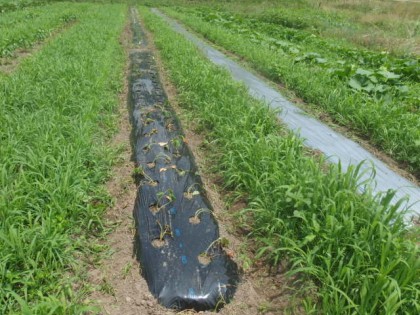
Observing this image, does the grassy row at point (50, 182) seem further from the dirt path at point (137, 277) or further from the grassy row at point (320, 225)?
the grassy row at point (320, 225)

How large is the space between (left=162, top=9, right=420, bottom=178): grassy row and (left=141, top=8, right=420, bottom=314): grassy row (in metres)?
1.29

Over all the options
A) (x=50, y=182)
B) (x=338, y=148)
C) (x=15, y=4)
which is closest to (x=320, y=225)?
(x=338, y=148)

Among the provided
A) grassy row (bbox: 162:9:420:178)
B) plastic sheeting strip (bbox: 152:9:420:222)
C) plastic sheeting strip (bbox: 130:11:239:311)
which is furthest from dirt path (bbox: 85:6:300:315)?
grassy row (bbox: 162:9:420:178)

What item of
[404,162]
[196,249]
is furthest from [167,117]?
[404,162]

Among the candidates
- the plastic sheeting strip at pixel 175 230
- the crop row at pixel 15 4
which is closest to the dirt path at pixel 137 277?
the plastic sheeting strip at pixel 175 230

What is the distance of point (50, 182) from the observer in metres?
3.06

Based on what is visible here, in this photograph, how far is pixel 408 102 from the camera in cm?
554

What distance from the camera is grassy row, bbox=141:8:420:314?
206 centimetres

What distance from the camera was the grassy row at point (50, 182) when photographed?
2250mm

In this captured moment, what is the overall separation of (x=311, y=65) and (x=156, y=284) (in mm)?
6833

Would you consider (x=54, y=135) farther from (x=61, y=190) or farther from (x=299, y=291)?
(x=299, y=291)

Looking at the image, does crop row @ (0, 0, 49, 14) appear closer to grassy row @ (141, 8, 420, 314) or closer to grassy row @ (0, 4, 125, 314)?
grassy row @ (0, 4, 125, 314)

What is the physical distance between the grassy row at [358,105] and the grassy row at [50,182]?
11.4 feet

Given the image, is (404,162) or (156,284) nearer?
(156,284)
